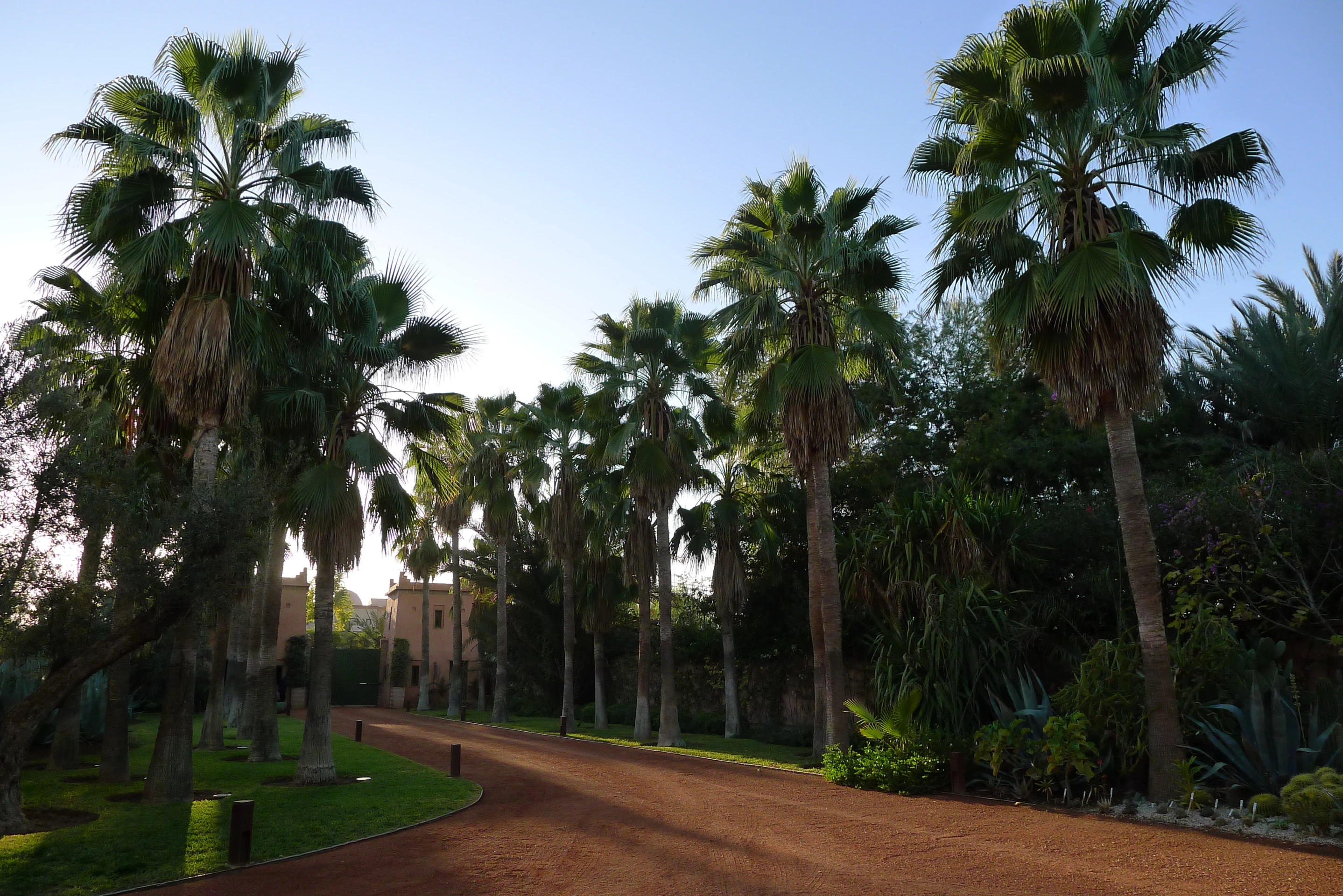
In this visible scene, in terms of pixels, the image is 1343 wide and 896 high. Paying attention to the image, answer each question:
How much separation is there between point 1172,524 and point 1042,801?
5.57m

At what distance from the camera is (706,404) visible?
2425 centimetres

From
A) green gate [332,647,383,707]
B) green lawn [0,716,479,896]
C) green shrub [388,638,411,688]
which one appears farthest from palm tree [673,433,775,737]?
green gate [332,647,383,707]

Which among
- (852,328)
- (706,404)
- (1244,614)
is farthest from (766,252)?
(1244,614)

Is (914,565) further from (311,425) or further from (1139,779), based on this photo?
(311,425)

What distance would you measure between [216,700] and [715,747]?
39.6 feet

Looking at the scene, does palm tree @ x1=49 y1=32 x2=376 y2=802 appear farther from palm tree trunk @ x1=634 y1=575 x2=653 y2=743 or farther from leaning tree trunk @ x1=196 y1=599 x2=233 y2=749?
palm tree trunk @ x1=634 y1=575 x2=653 y2=743

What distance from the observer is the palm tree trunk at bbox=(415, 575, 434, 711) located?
Result: 136 ft

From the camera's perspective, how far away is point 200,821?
11.4 metres

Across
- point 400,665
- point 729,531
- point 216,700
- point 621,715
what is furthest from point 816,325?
point 400,665

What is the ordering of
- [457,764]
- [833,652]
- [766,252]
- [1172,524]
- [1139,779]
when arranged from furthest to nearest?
[766,252], [833,652], [457,764], [1172,524], [1139,779]

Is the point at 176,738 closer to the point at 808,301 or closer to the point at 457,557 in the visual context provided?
the point at 808,301

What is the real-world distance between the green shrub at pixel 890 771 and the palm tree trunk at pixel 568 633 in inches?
614

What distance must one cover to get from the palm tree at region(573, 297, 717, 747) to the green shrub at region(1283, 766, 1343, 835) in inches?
622

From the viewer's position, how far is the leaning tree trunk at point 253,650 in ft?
66.1
